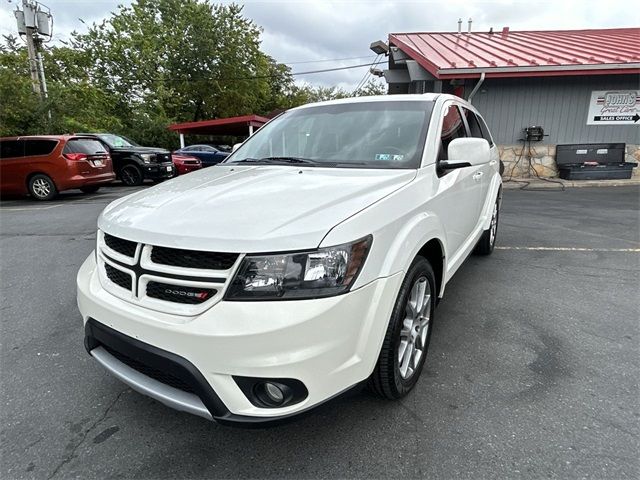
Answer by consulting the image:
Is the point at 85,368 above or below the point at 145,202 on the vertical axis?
below

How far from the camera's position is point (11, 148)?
1053 cm

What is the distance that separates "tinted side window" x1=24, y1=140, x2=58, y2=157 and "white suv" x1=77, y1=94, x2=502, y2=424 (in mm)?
9781

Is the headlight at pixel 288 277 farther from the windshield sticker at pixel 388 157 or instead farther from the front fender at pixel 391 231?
the windshield sticker at pixel 388 157

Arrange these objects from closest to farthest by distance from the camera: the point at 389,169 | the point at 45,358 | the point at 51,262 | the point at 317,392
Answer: the point at 317,392, the point at 389,169, the point at 45,358, the point at 51,262

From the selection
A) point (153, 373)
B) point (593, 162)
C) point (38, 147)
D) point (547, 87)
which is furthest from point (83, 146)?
point (593, 162)

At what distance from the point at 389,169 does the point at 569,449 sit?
168 cm

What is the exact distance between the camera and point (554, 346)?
108 inches

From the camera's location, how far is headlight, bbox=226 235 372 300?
1572 mm

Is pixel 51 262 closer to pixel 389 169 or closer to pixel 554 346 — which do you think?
pixel 389 169

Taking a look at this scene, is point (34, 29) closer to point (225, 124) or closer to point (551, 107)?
point (225, 124)

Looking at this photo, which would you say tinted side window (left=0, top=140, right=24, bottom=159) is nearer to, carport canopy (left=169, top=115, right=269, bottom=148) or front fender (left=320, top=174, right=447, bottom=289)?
carport canopy (left=169, top=115, right=269, bottom=148)

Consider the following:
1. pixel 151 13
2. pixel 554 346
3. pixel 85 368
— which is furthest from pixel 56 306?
pixel 151 13

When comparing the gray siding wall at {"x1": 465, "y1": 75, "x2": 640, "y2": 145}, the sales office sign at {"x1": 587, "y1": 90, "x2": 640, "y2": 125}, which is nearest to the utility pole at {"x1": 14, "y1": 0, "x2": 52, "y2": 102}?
the gray siding wall at {"x1": 465, "y1": 75, "x2": 640, "y2": 145}

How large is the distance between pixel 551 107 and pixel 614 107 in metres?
1.77
